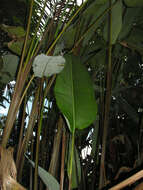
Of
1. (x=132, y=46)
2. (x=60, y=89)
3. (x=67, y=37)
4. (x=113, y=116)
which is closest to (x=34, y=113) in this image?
(x=60, y=89)

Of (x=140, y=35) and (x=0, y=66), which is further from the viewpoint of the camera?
(x=140, y=35)

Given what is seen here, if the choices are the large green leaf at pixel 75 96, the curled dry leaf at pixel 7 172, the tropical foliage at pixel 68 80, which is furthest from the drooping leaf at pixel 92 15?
the curled dry leaf at pixel 7 172

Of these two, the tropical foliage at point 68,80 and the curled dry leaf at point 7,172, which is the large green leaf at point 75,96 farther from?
the curled dry leaf at point 7,172

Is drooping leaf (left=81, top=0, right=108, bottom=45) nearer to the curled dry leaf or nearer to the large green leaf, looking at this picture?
the large green leaf

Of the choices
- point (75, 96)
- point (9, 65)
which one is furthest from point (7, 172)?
point (9, 65)

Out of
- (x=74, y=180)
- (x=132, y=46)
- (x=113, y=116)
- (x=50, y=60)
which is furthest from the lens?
(x=113, y=116)

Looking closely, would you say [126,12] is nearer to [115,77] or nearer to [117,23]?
[117,23]

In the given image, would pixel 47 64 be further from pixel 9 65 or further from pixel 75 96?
pixel 9 65
